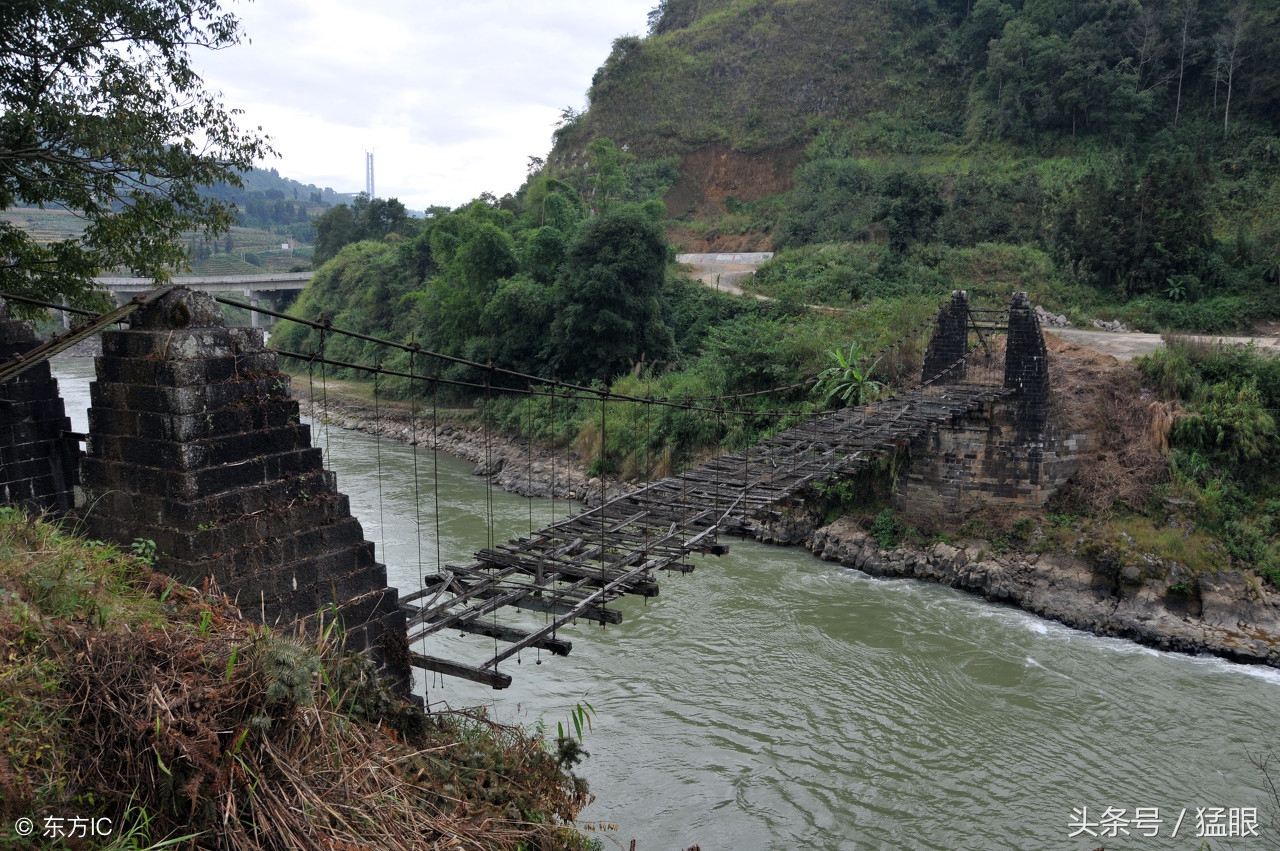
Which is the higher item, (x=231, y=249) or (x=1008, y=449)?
(x=231, y=249)

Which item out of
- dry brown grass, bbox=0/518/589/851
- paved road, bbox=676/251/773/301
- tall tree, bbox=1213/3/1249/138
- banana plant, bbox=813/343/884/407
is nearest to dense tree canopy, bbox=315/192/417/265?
paved road, bbox=676/251/773/301

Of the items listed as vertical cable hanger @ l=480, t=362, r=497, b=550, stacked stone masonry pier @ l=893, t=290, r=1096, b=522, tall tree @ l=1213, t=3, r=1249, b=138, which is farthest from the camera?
tall tree @ l=1213, t=3, r=1249, b=138

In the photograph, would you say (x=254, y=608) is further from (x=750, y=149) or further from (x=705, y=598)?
(x=750, y=149)

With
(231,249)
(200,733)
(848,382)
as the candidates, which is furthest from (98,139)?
(231,249)

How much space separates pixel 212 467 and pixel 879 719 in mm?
6493

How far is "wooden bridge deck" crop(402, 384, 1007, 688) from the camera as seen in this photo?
5.91 m

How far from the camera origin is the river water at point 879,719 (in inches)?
268

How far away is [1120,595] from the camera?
10.3 metres

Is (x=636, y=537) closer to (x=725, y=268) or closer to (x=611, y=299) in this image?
(x=611, y=299)

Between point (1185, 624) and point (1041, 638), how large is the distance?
153cm

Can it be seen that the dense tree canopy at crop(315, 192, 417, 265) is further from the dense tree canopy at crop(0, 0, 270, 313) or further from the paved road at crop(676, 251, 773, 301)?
the dense tree canopy at crop(0, 0, 270, 313)

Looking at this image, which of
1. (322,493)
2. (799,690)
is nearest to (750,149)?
(799,690)

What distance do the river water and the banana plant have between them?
11.5 ft

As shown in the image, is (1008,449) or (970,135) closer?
(1008,449)
